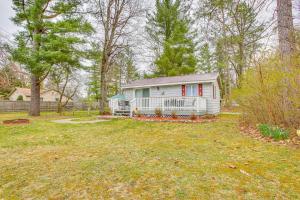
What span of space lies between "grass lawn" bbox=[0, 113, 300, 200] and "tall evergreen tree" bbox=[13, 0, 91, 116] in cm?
896

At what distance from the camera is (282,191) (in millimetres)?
2527

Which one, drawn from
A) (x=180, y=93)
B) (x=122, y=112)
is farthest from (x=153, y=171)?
(x=122, y=112)

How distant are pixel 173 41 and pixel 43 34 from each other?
12320 mm

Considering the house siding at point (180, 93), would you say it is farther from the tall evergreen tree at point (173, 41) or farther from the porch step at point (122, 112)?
the tall evergreen tree at point (173, 41)

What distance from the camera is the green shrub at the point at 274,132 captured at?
5.17 m

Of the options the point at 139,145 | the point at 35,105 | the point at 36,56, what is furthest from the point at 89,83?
the point at 139,145

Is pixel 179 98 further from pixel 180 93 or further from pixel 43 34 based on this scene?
pixel 43 34

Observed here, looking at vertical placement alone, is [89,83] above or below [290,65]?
above

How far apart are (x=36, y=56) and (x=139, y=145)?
432 inches

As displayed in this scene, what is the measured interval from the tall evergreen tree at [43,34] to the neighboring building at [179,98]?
509 centimetres

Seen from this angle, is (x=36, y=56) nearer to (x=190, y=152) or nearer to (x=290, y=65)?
(x=190, y=152)

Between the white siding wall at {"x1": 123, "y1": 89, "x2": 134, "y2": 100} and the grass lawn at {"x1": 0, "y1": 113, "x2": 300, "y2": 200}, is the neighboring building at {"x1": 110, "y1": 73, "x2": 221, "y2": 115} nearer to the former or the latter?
the white siding wall at {"x1": 123, "y1": 89, "x2": 134, "y2": 100}

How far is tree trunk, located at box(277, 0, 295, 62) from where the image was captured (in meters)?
5.87

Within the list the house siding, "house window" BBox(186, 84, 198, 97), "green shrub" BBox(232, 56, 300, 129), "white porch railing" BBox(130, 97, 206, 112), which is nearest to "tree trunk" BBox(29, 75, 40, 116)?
the house siding
